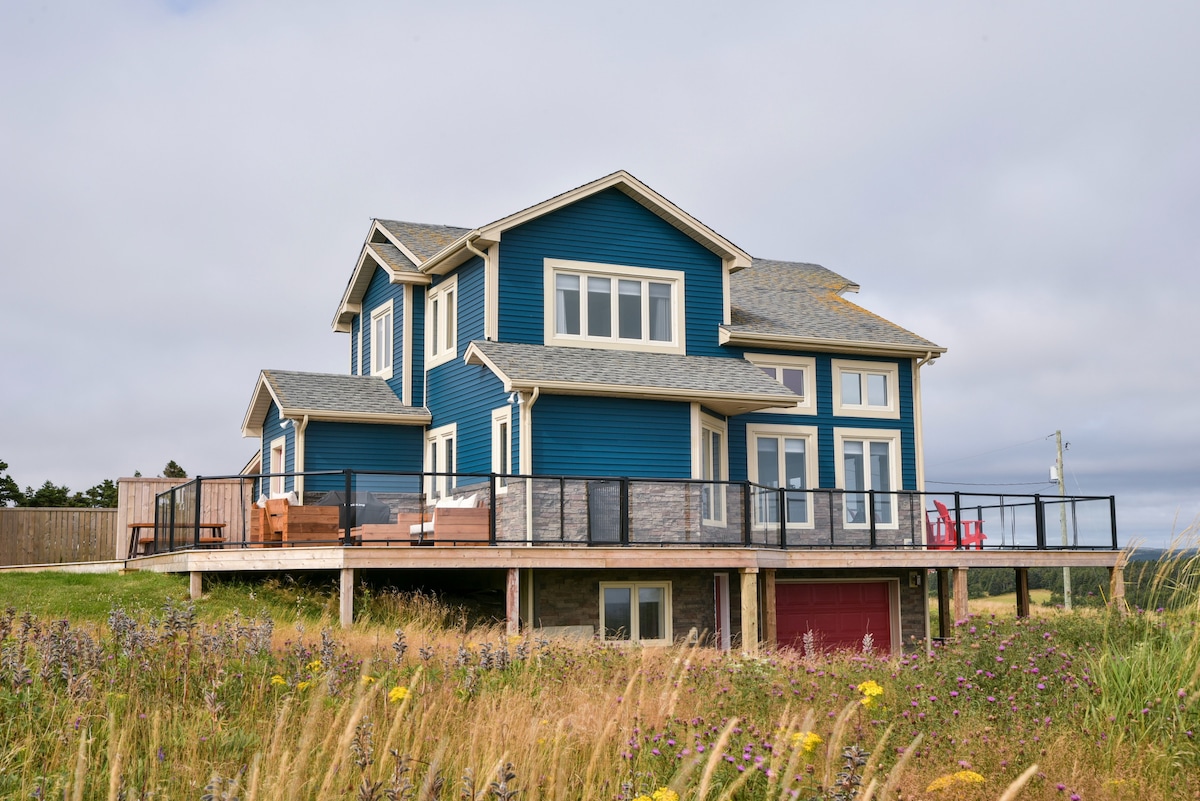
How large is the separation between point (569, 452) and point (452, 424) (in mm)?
3270

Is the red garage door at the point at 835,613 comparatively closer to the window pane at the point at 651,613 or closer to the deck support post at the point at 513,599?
the window pane at the point at 651,613

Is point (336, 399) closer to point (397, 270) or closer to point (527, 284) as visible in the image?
point (397, 270)

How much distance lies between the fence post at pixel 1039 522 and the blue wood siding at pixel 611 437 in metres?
7.27

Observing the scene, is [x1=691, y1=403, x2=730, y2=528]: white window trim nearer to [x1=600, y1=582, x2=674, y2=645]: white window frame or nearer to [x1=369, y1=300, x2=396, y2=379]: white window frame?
[x1=600, y1=582, x2=674, y2=645]: white window frame

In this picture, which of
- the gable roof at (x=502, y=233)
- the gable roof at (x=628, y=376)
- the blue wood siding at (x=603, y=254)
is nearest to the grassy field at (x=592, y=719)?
the gable roof at (x=628, y=376)

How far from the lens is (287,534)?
17750mm

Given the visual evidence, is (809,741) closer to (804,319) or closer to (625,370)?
(625,370)

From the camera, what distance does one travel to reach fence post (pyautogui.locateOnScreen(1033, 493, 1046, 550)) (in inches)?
918

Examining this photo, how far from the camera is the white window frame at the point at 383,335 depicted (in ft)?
83.7

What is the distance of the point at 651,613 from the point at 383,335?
9422mm

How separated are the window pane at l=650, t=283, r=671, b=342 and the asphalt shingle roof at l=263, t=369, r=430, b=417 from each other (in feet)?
16.0

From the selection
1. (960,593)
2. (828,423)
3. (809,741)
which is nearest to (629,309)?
(828,423)

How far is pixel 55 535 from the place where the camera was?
90.1 ft

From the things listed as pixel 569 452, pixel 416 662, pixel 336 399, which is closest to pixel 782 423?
pixel 569 452
